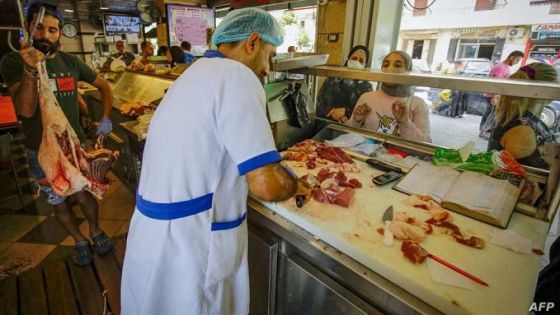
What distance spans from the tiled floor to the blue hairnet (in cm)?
265

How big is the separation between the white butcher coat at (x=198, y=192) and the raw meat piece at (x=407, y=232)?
600mm

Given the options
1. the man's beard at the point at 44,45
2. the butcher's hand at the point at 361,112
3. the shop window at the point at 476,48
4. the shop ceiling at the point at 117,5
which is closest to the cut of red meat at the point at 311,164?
the butcher's hand at the point at 361,112

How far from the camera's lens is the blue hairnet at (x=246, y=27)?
121 centimetres

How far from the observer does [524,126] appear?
184cm

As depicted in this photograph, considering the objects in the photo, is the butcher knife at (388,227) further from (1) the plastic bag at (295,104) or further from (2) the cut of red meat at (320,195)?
(1) the plastic bag at (295,104)

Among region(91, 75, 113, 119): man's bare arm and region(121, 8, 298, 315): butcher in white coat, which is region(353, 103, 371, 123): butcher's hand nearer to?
region(121, 8, 298, 315): butcher in white coat

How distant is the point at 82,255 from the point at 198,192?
1.97 meters

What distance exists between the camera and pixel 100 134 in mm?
2719

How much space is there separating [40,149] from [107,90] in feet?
3.12

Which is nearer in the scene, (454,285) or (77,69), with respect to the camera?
(454,285)

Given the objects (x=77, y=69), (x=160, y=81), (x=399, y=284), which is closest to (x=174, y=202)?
(x=399, y=284)

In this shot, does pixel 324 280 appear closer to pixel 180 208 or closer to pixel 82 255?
pixel 180 208

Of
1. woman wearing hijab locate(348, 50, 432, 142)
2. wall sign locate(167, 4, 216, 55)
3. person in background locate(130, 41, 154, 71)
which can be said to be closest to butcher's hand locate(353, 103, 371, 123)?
woman wearing hijab locate(348, 50, 432, 142)

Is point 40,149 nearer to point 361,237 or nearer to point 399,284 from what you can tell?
point 361,237
